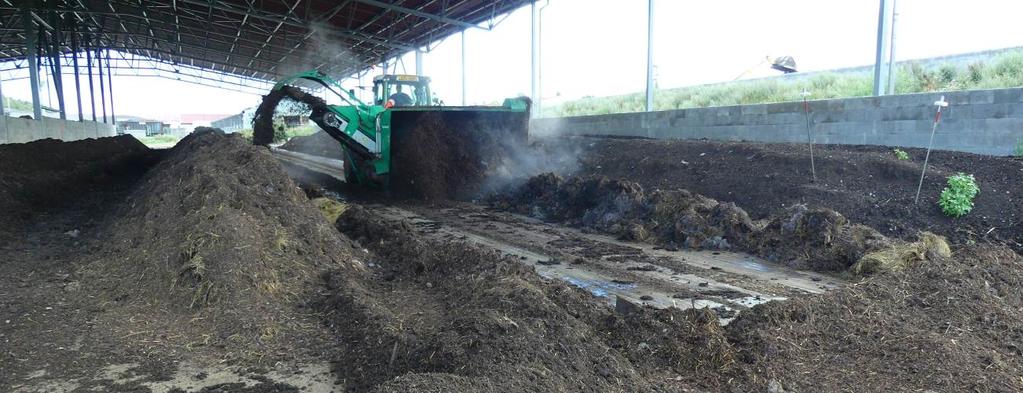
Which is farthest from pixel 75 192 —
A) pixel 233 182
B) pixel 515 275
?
pixel 515 275

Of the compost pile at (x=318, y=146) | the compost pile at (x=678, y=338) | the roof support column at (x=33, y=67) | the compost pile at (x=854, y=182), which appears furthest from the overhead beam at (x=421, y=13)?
the compost pile at (x=678, y=338)

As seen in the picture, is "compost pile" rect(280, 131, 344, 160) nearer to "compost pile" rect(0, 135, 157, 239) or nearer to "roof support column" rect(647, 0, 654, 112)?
"compost pile" rect(0, 135, 157, 239)

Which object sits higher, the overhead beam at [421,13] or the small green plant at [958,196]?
the overhead beam at [421,13]

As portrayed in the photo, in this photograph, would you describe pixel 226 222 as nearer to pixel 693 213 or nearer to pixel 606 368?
pixel 606 368

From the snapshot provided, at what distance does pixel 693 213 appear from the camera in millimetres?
7918

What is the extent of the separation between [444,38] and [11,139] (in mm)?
16182

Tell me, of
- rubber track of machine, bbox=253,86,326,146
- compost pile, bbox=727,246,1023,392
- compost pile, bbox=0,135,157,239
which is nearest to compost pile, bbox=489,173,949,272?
compost pile, bbox=727,246,1023,392

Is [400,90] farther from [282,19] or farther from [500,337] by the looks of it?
[282,19]

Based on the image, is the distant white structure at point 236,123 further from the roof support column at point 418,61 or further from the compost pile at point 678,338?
the compost pile at point 678,338

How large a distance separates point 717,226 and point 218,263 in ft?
19.4

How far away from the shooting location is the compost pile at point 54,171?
28.1 feet

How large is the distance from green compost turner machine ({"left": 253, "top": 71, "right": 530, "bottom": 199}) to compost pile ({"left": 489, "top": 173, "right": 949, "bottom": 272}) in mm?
1642

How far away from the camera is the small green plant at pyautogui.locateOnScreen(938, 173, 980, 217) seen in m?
7.46

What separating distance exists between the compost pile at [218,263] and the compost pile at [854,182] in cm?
646
